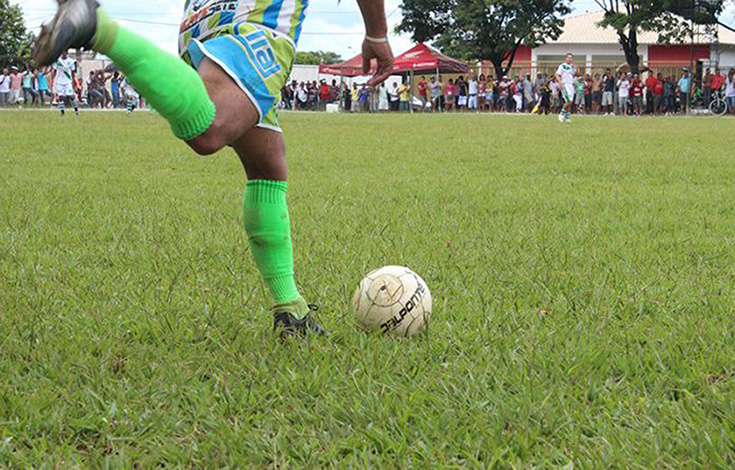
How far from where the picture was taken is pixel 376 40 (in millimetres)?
3359

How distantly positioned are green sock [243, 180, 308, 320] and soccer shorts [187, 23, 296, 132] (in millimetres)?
326

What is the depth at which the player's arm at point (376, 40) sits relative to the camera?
128 inches

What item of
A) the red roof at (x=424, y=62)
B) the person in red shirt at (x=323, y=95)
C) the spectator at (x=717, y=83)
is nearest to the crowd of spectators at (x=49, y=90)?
the person in red shirt at (x=323, y=95)

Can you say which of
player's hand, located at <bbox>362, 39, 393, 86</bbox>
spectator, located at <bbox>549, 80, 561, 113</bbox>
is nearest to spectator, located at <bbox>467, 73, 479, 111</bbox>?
spectator, located at <bbox>549, 80, 561, 113</bbox>

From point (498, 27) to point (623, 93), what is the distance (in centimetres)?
2194

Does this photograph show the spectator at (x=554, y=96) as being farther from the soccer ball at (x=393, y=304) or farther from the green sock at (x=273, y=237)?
the green sock at (x=273, y=237)

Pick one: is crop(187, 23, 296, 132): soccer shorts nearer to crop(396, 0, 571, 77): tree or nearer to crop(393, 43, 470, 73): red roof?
crop(393, 43, 470, 73): red roof

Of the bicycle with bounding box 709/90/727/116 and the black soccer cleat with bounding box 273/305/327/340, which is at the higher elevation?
the bicycle with bounding box 709/90/727/116

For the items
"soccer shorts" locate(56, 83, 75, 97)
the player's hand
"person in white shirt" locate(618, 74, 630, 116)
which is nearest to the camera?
the player's hand

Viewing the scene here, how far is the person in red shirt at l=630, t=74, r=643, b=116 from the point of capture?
3428 centimetres

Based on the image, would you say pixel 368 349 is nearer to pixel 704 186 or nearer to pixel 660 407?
pixel 660 407

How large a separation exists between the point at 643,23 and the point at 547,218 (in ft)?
147

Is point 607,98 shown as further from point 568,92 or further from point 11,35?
point 11,35

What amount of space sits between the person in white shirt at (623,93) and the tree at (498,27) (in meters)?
18.4
